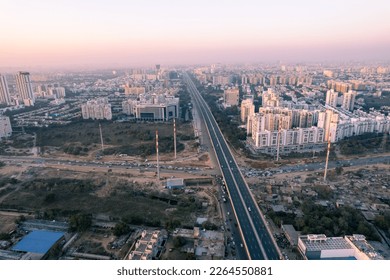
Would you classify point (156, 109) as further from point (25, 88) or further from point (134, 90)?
point (25, 88)

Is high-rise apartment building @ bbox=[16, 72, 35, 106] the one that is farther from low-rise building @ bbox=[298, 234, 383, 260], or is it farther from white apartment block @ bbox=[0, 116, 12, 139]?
low-rise building @ bbox=[298, 234, 383, 260]

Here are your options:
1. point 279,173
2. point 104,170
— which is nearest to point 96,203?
point 104,170

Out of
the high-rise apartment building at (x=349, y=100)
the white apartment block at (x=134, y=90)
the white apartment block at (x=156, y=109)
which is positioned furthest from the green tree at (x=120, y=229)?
the white apartment block at (x=134, y=90)

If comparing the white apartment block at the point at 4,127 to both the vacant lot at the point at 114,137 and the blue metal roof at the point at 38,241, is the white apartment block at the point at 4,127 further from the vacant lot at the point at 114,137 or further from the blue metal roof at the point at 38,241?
the blue metal roof at the point at 38,241

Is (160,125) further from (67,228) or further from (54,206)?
(67,228)

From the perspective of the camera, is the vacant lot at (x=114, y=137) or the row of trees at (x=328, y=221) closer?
the row of trees at (x=328, y=221)
